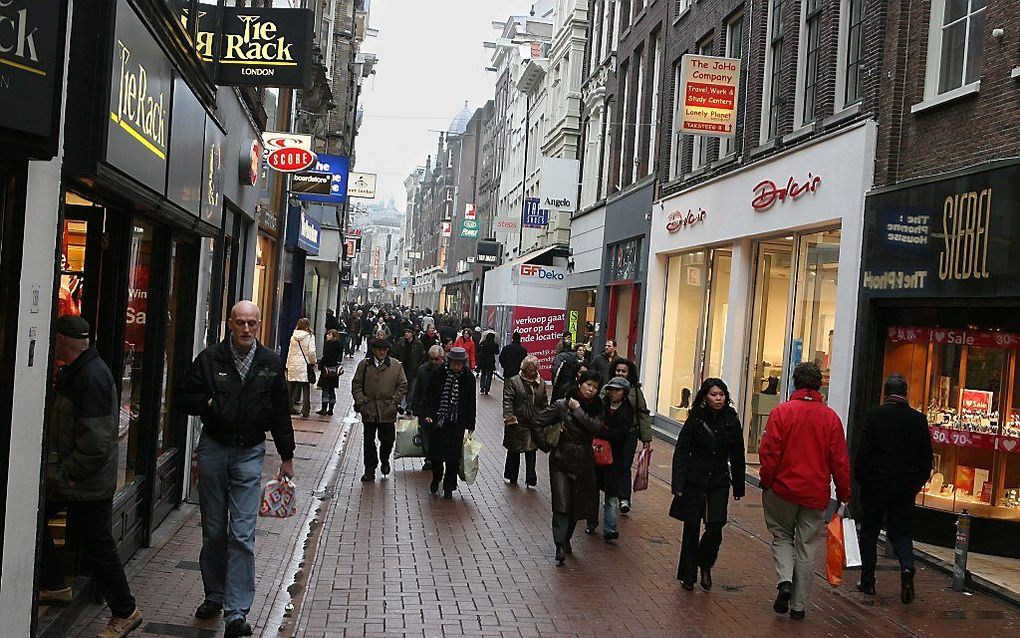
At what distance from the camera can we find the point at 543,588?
29.7 feet

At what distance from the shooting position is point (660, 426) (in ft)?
78.1

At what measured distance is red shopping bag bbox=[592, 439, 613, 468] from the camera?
437 inches

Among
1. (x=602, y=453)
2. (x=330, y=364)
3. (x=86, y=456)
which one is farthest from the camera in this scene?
(x=330, y=364)

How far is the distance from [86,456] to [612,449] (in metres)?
6.18

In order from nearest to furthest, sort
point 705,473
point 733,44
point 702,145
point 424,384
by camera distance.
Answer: point 705,473, point 424,384, point 733,44, point 702,145

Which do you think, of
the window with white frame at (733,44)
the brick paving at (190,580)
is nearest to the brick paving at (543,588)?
the brick paving at (190,580)

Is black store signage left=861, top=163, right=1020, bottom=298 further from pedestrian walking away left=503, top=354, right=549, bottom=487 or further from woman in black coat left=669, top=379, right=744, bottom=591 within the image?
pedestrian walking away left=503, top=354, right=549, bottom=487

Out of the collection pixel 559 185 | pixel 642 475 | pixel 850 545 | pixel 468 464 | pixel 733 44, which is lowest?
pixel 468 464

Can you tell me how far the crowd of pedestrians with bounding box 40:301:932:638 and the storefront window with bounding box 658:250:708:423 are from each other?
705 cm

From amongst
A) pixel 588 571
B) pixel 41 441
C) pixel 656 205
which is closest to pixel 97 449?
pixel 41 441

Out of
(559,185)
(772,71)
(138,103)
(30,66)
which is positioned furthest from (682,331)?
(30,66)

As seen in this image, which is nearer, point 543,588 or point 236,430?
point 236,430

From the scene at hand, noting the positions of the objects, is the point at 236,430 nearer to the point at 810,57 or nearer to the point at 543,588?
the point at 543,588

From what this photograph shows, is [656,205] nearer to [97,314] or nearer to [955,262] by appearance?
[955,262]
